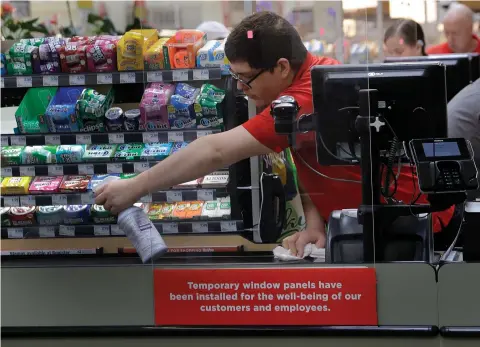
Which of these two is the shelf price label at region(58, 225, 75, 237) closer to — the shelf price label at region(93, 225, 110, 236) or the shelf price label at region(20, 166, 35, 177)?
the shelf price label at region(93, 225, 110, 236)

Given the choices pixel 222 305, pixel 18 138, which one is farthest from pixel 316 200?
pixel 18 138

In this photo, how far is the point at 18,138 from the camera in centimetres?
396

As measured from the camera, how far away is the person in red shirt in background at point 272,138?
3.52m

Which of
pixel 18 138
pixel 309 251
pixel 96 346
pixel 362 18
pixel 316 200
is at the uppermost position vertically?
pixel 362 18

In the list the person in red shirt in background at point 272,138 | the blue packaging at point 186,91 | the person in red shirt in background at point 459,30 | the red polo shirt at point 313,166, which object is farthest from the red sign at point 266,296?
the person in red shirt in background at point 459,30

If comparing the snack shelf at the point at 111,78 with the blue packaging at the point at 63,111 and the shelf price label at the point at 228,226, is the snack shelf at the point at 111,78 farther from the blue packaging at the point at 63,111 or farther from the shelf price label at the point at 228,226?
the shelf price label at the point at 228,226

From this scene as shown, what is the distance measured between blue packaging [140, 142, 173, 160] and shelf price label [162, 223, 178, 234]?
0.29 meters

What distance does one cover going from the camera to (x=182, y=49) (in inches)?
144

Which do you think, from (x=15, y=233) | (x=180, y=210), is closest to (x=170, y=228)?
(x=180, y=210)

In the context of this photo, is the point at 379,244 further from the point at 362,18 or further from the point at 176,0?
the point at 176,0

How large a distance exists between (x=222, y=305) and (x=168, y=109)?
86cm

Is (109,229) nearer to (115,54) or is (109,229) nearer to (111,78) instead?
(111,78)

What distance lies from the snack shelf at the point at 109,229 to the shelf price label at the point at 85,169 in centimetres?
24

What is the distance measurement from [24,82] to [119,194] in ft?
2.35
